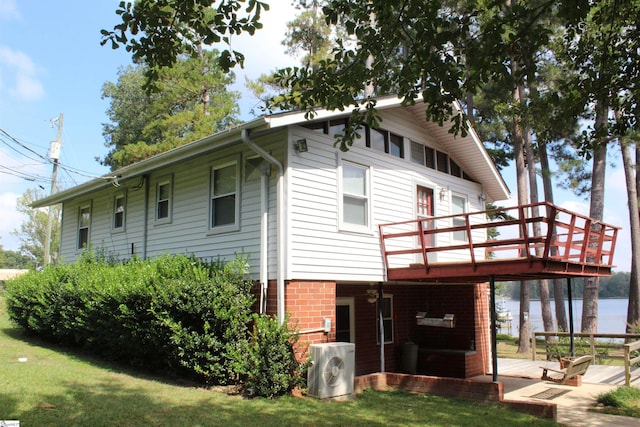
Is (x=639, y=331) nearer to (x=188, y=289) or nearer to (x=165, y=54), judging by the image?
(x=188, y=289)

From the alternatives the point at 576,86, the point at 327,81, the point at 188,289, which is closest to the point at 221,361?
the point at 188,289

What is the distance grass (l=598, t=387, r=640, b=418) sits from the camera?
9.27 m

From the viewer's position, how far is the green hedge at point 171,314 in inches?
366

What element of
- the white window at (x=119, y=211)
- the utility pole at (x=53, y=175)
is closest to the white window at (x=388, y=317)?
the white window at (x=119, y=211)

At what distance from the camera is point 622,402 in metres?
9.61

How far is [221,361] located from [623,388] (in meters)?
7.82

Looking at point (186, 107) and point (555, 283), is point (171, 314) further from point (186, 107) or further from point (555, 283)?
point (186, 107)

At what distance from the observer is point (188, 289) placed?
9.38m

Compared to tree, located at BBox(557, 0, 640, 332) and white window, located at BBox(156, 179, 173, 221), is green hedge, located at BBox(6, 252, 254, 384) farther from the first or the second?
tree, located at BBox(557, 0, 640, 332)

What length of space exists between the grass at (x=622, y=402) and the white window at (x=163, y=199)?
10020mm

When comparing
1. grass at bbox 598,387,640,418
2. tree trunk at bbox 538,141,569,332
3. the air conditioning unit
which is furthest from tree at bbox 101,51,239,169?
grass at bbox 598,387,640,418

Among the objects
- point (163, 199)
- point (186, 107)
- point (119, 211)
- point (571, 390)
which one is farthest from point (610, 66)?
point (186, 107)

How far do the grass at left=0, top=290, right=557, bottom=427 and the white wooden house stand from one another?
1.85 m

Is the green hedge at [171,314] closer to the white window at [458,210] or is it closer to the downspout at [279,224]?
the downspout at [279,224]
